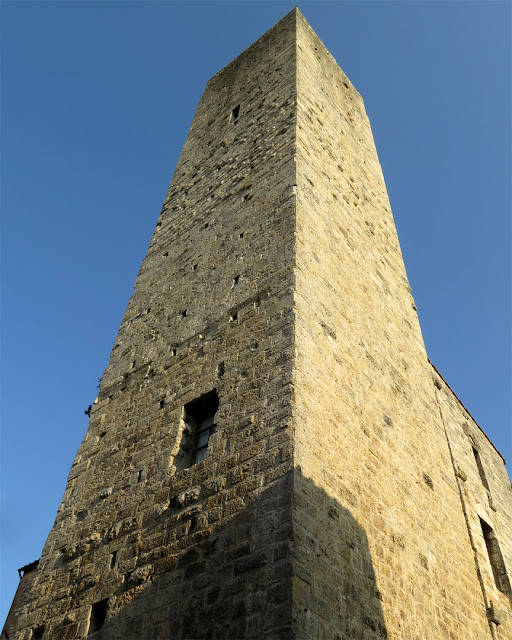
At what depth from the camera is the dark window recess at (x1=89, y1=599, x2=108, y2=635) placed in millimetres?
4766

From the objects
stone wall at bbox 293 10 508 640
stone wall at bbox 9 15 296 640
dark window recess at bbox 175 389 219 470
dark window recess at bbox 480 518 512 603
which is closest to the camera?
stone wall at bbox 9 15 296 640

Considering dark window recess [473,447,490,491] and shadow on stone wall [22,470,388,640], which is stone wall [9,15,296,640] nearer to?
shadow on stone wall [22,470,388,640]

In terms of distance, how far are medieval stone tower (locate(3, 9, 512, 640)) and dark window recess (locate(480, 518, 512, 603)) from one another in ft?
0.06

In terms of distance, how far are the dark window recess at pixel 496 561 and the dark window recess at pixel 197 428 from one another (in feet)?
13.8

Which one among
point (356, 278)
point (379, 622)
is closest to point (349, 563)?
point (379, 622)

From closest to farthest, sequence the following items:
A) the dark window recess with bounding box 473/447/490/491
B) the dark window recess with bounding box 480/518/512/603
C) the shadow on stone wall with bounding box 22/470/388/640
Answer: the shadow on stone wall with bounding box 22/470/388/640 < the dark window recess with bounding box 480/518/512/603 < the dark window recess with bounding box 473/447/490/491

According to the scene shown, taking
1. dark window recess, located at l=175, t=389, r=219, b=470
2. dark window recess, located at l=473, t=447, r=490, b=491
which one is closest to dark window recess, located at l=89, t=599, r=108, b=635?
dark window recess, located at l=175, t=389, r=219, b=470

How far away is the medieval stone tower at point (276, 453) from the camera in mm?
4309

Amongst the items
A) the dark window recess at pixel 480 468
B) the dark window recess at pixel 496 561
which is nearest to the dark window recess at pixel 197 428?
the dark window recess at pixel 496 561

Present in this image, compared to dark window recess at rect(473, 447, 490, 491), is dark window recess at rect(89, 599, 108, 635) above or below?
below

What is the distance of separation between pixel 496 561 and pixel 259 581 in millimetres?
4814

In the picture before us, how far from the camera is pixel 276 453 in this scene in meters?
4.59

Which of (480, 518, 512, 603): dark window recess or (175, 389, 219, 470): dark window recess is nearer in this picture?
(175, 389, 219, 470): dark window recess

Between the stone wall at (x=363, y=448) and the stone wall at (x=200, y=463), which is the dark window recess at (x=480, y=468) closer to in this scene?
the stone wall at (x=363, y=448)
